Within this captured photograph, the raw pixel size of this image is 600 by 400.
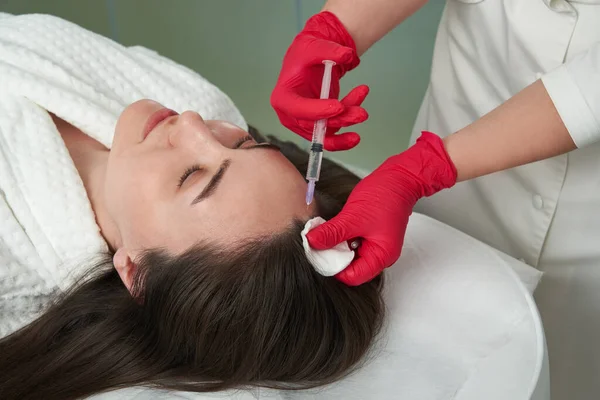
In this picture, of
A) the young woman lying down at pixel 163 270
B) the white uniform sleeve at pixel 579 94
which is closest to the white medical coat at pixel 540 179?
the white uniform sleeve at pixel 579 94

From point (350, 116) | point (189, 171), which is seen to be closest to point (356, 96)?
point (350, 116)

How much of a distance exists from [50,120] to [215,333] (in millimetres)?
598

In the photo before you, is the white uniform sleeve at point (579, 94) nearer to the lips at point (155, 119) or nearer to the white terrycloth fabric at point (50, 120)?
the lips at point (155, 119)

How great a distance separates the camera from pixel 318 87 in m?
1.14

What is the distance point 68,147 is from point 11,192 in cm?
23

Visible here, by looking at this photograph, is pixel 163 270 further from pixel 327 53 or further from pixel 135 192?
pixel 327 53

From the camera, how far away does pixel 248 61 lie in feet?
6.75

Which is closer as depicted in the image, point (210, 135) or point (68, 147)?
point (210, 135)

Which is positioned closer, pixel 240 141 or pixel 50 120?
pixel 240 141

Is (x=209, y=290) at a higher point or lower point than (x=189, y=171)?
lower

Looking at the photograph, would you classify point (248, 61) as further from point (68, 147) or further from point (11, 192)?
point (11, 192)

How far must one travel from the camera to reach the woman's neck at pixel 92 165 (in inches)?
45.2

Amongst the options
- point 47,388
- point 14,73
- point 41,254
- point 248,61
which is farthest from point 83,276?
point 248,61

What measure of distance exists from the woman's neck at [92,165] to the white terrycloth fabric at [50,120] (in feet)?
0.10
